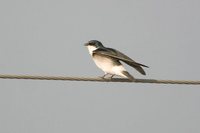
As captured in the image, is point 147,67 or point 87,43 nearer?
point 147,67

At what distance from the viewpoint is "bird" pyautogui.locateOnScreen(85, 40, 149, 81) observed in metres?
12.5

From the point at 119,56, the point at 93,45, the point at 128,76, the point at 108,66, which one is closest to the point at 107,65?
the point at 108,66

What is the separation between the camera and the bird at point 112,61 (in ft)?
41.0

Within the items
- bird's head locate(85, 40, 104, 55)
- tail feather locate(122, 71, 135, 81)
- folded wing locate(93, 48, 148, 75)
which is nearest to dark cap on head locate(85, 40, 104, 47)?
bird's head locate(85, 40, 104, 55)

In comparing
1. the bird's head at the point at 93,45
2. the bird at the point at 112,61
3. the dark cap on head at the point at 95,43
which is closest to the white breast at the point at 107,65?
the bird at the point at 112,61

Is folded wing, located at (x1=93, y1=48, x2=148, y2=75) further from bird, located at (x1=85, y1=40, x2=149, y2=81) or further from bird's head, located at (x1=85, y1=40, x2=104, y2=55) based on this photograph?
bird's head, located at (x1=85, y1=40, x2=104, y2=55)

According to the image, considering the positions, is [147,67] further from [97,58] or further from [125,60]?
[97,58]

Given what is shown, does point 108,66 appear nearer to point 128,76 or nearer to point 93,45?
point 128,76

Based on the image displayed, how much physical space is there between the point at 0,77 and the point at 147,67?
7.17ft

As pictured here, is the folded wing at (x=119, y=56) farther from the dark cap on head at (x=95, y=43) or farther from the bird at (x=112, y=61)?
the dark cap on head at (x=95, y=43)

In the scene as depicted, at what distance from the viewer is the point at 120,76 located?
13.0 meters

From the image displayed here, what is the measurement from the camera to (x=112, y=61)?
13125 millimetres

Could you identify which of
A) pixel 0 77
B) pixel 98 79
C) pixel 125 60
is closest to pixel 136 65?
pixel 125 60

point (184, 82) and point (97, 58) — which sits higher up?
point (97, 58)
